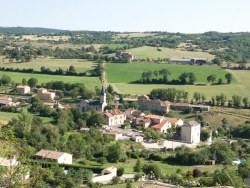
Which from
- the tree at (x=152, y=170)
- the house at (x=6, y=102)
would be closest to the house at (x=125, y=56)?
the house at (x=6, y=102)

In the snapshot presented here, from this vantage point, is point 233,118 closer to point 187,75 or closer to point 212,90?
point 212,90

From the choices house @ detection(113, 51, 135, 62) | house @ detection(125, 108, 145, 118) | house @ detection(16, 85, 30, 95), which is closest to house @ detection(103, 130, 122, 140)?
house @ detection(125, 108, 145, 118)

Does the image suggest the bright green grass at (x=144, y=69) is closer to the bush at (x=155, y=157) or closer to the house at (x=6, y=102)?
the house at (x=6, y=102)

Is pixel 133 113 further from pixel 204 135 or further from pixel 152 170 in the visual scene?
pixel 152 170

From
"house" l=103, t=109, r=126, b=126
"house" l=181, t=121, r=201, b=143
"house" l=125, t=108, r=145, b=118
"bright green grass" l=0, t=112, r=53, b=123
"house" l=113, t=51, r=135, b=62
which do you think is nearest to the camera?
"house" l=181, t=121, r=201, b=143

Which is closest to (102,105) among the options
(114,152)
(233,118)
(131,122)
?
(131,122)

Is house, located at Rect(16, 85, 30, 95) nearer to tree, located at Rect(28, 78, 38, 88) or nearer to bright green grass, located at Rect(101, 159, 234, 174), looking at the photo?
tree, located at Rect(28, 78, 38, 88)

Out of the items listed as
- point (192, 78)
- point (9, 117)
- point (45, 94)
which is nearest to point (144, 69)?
point (192, 78)
